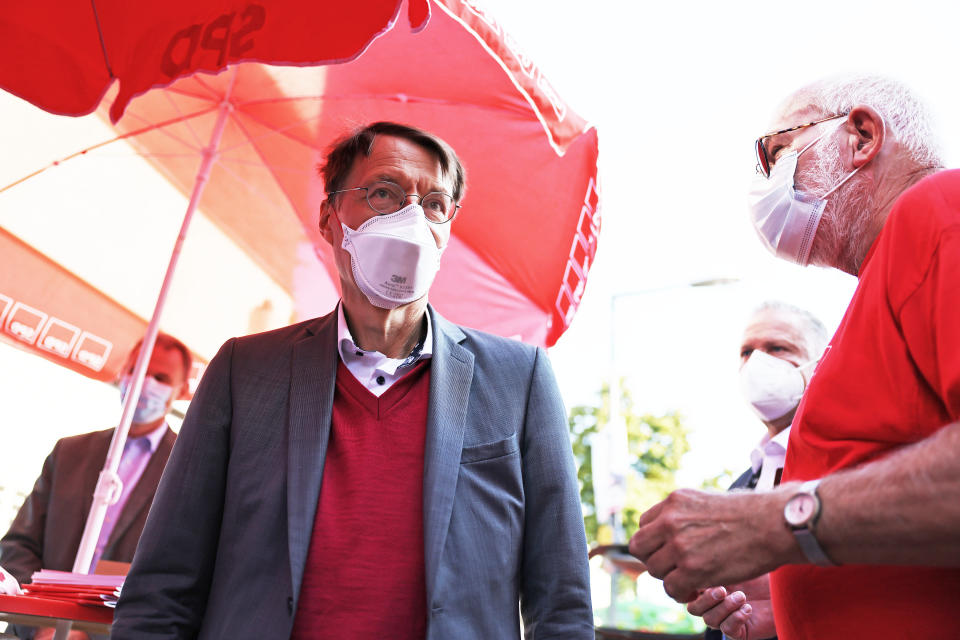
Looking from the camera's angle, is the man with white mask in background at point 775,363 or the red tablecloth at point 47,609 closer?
the red tablecloth at point 47,609

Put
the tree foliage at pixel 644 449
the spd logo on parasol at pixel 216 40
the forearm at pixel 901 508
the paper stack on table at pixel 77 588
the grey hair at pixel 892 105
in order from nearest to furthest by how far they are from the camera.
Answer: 1. the forearm at pixel 901 508
2. the grey hair at pixel 892 105
3. the paper stack on table at pixel 77 588
4. the spd logo on parasol at pixel 216 40
5. the tree foliage at pixel 644 449

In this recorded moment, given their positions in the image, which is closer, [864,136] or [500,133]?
[864,136]

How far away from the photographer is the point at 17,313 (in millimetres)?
3617

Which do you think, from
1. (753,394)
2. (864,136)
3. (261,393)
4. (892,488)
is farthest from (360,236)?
(753,394)

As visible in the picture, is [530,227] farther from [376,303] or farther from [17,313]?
[17,313]

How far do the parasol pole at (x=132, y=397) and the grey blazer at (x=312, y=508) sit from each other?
1.37m

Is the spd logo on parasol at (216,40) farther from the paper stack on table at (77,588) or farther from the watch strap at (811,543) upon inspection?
the watch strap at (811,543)

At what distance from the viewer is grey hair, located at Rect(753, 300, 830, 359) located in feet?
14.2

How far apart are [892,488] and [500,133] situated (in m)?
3.09

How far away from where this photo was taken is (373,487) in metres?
2.12

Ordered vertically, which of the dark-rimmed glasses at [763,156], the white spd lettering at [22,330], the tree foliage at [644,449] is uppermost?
the tree foliage at [644,449]

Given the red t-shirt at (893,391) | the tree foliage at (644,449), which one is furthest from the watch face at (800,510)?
the tree foliage at (644,449)

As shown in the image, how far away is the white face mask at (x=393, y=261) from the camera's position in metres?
2.46

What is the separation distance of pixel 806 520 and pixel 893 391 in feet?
1.05
